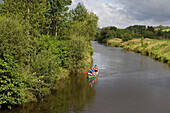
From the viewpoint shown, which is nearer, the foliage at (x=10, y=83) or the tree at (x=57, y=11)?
the foliage at (x=10, y=83)

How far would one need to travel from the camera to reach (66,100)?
19.6 meters

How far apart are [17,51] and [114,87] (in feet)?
47.7

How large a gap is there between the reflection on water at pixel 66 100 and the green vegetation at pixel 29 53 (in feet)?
2.96

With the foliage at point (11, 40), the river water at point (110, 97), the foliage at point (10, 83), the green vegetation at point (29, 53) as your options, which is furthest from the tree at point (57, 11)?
the foliage at point (10, 83)

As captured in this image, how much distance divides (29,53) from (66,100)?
6.97 meters

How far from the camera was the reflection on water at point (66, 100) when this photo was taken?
55.7ft

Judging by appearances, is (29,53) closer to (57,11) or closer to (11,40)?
(11,40)

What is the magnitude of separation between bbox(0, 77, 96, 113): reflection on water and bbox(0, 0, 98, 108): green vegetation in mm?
902

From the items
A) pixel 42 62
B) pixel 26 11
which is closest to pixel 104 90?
pixel 42 62

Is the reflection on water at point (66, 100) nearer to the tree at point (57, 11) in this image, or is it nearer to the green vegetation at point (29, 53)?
the green vegetation at point (29, 53)

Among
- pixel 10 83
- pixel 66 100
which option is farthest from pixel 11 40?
pixel 66 100

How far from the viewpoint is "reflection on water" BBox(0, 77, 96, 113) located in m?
17.0

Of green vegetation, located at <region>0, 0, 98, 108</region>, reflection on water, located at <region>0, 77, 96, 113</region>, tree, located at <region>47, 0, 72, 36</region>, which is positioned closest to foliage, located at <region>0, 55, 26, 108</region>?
green vegetation, located at <region>0, 0, 98, 108</region>

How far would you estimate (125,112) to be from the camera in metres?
17.0
